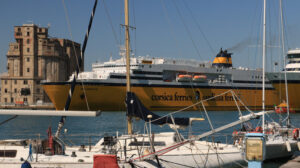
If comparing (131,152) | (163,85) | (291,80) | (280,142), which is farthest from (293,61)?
(131,152)

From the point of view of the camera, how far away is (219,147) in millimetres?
18047

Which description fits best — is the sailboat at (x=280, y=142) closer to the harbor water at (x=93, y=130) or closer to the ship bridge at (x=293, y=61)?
the harbor water at (x=93, y=130)

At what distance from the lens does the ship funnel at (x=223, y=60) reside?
74.6 metres

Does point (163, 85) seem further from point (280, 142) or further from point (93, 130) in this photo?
point (280, 142)

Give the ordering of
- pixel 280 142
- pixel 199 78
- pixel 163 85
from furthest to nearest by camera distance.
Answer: pixel 199 78
pixel 163 85
pixel 280 142

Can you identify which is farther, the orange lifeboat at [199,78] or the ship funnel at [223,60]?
the ship funnel at [223,60]

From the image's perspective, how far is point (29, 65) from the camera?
10312 cm

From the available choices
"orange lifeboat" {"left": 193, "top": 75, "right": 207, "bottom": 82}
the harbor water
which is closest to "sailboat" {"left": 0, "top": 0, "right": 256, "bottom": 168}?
the harbor water

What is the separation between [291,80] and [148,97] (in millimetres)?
25300

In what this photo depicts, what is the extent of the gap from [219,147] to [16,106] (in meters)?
84.7

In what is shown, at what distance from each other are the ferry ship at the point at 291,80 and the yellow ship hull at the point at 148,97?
162 cm

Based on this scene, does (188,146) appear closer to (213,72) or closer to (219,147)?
(219,147)

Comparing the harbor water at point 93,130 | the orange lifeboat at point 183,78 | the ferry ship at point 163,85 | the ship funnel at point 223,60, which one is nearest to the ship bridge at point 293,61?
the ferry ship at point 163,85

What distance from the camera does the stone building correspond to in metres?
101
